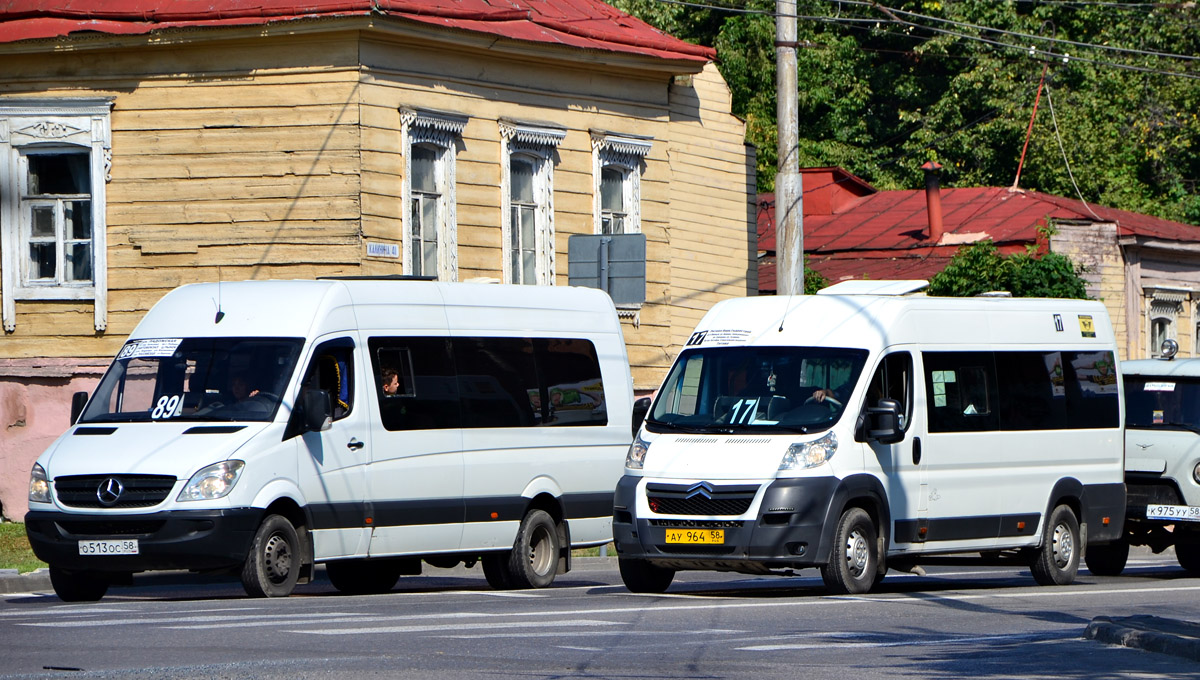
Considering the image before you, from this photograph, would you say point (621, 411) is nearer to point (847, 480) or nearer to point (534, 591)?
point (534, 591)

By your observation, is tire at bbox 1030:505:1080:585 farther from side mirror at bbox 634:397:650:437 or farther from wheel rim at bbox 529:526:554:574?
wheel rim at bbox 529:526:554:574

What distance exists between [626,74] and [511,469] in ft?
34.7

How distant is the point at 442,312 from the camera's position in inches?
602

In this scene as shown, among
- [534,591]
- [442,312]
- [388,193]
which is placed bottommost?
[534,591]

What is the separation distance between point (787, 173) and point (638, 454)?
7444 mm

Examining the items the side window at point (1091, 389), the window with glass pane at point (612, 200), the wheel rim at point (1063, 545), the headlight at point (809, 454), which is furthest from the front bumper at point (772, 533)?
the window with glass pane at point (612, 200)

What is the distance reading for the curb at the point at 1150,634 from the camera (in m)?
9.44

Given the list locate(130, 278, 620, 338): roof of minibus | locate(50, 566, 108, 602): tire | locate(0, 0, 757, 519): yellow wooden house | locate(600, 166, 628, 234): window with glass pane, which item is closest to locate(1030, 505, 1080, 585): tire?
locate(130, 278, 620, 338): roof of minibus

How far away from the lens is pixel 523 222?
23.9 meters

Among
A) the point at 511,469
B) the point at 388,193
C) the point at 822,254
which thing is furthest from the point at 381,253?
the point at 822,254

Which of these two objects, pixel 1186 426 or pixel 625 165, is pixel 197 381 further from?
pixel 625 165

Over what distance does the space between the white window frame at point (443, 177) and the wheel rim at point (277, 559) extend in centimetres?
850

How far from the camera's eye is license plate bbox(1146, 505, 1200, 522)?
1694cm

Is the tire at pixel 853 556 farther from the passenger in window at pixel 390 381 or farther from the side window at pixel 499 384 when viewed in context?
the passenger in window at pixel 390 381
